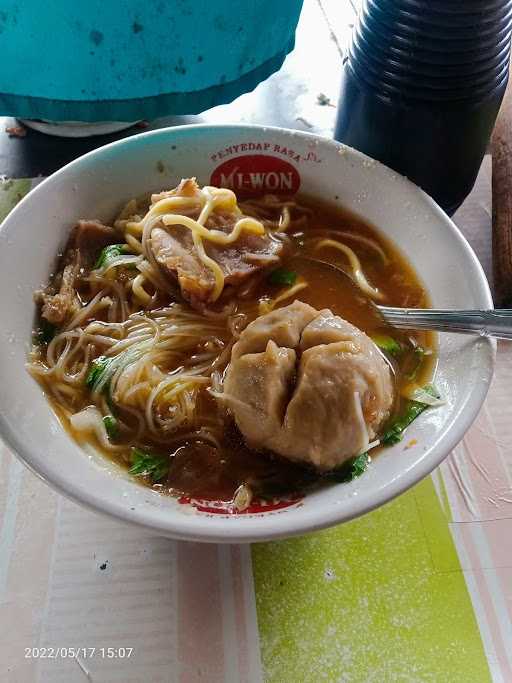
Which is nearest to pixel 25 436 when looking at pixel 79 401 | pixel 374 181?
pixel 79 401

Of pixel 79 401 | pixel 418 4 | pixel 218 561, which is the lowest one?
pixel 218 561

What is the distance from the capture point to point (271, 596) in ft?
5.47

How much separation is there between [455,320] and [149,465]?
94 centimetres

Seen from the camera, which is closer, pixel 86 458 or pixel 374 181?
pixel 86 458

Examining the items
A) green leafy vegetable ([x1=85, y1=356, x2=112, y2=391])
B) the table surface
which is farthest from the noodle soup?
the table surface

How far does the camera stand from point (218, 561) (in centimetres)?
172

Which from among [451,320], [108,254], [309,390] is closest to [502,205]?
[451,320]

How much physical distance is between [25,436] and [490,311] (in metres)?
1.25

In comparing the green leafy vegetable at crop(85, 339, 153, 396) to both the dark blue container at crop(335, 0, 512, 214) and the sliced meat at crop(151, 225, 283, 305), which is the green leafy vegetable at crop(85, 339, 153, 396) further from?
the dark blue container at crop(335, 0, 512, 214)

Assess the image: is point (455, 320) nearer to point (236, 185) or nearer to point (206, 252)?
point (206, 252)

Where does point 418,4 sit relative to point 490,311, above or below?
above

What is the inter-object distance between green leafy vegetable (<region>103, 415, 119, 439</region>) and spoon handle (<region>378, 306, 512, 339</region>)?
0.90m

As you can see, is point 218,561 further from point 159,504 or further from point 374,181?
point 374,181

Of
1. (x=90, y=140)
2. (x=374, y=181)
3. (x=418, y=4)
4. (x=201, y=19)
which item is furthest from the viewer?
(x=90, y=140)
